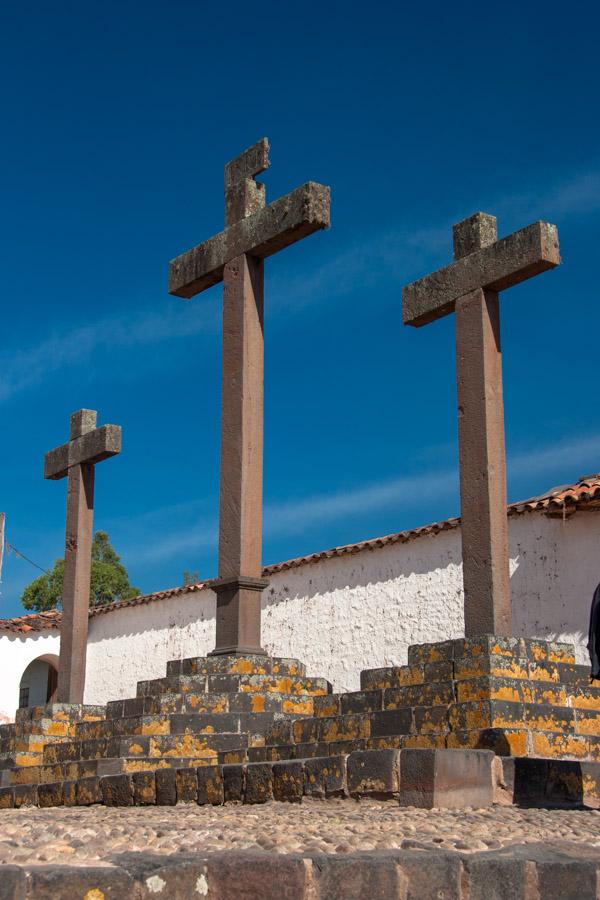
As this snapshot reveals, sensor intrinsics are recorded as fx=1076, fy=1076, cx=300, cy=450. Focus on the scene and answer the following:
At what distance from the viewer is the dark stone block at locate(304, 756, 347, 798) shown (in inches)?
239

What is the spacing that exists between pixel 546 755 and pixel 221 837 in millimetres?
3565

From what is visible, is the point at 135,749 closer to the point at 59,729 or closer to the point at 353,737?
the point at 353,737

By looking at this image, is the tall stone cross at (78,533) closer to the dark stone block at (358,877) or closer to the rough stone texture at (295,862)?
the rough stone texture at (295,862)

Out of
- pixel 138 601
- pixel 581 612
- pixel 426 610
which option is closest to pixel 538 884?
pixel 581 612

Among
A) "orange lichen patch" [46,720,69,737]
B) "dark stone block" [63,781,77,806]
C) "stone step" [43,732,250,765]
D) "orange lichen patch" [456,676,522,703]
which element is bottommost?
"dark stone block" [63,781,77,806]

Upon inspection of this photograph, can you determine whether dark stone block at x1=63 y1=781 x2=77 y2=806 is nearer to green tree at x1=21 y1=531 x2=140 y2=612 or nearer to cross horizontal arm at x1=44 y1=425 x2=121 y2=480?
cross horizontal arm at x1=44 y1=425 x2=121 y2=480

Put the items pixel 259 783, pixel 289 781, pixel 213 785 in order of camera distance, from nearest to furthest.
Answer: pixel 289 781 → pixel 259 783 → pixel 213 785

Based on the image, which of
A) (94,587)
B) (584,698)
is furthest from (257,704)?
(94,587)

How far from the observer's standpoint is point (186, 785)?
6770 millimetres

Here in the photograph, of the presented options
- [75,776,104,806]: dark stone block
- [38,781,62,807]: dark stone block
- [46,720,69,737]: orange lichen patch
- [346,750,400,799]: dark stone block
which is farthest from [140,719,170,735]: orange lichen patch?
[46,720,69,737]: orange lichen patch

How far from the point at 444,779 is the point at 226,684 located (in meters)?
3.45

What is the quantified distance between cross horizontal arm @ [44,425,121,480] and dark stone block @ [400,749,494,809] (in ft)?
26.3

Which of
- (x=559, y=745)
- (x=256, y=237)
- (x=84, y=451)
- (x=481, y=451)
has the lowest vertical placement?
(x=559, y=745)

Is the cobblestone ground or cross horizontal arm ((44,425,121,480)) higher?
cross horizontal arm ((44,425,121,480))
